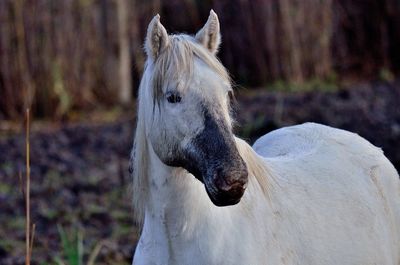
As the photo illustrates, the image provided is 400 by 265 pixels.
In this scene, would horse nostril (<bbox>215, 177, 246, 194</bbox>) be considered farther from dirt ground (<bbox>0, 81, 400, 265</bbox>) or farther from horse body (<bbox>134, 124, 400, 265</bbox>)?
dirt ground (<bbox>0, 81, 400, 265</bbox>)

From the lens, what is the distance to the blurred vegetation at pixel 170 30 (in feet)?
40.7

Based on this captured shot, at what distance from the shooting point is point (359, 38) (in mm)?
15375

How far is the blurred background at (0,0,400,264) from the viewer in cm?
809

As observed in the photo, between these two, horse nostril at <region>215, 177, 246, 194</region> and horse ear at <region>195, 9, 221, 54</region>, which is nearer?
horse nostril at <region>215, 177, 246, 194</region>

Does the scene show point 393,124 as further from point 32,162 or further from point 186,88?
point 186,88

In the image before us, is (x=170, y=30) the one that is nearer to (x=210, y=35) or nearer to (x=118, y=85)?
(x=118, y=85)

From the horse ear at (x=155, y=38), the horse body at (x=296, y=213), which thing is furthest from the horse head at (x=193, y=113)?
the horse body at (x=296, y=213)

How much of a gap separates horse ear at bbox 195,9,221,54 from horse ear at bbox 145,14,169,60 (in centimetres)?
17

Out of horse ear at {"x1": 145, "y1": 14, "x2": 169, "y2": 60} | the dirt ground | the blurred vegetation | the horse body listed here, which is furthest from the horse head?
the blurred vegetation

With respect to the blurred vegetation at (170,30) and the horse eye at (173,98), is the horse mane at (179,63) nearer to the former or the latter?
the horse eye at (173,98)

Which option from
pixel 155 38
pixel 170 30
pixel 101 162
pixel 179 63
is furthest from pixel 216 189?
pixel 170 30

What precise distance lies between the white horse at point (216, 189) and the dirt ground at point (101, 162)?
1.92m

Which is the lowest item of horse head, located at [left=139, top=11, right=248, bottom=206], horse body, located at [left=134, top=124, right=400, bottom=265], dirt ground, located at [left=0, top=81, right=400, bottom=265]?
dirt ground, located at [left=0, top=81, right=400, bottom=265]

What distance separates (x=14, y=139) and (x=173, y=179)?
7.21 m
